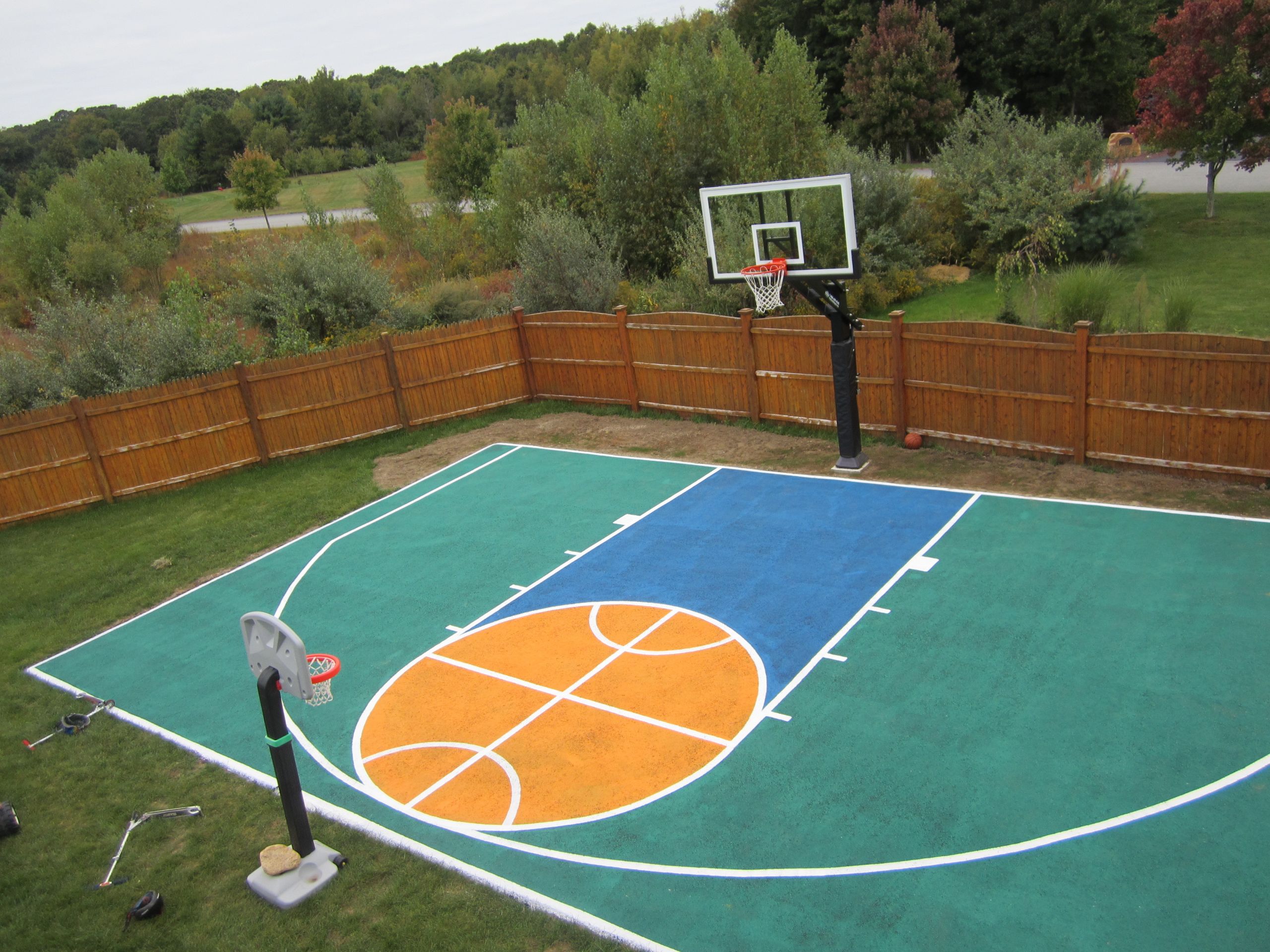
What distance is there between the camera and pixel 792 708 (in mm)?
8883

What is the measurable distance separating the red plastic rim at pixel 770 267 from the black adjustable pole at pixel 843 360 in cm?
30

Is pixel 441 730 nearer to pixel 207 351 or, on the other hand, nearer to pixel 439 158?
pixel 207 351

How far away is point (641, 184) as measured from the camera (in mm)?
27188

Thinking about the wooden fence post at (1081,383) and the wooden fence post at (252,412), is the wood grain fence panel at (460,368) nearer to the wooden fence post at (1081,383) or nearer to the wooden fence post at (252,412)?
the wooden fence post at (252,412)

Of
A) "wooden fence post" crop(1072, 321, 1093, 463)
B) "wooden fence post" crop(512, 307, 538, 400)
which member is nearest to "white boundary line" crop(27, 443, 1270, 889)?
"wooden fence post" crop(1072, 321, 1093, 463)

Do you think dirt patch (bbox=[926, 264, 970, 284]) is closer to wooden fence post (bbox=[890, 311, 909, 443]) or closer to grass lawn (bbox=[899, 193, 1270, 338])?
grass lawn (bbox=[899, 193, 1270, 338])

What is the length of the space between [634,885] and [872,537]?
6.39 m

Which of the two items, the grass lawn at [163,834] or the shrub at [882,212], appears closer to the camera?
the grass lawn at [163,834]

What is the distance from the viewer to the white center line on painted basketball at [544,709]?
8430 mm

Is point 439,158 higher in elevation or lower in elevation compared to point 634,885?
higher

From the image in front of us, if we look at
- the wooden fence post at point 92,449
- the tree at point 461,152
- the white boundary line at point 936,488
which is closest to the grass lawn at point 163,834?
the white boundary line at point 936,488

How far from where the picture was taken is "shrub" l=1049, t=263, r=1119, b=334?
16.0m

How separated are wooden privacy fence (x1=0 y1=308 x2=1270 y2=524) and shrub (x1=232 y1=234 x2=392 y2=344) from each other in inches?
164

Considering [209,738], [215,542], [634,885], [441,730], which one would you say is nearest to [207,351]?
[215,542]
